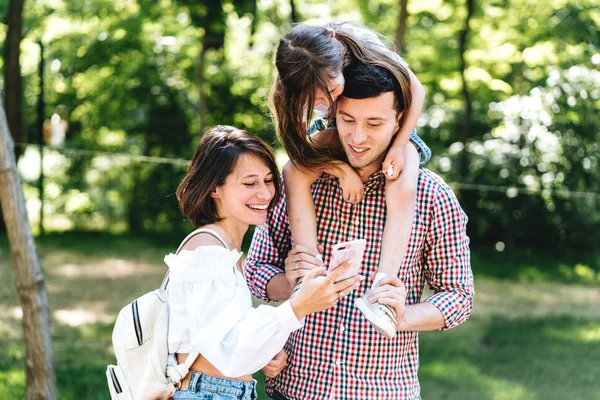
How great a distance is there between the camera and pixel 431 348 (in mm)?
6348

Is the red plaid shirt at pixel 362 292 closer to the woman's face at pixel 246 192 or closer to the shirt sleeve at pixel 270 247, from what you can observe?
the shirt sleeve at pixel 270 247

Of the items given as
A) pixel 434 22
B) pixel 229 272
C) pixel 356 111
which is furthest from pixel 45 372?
pixel 434 22

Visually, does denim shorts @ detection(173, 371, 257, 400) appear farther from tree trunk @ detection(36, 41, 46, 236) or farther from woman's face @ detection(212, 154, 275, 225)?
tree trunk @ detection(36, 41, 46, 236)

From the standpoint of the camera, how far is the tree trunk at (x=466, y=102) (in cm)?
957

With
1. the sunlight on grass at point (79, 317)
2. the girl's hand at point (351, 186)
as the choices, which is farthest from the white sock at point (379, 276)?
the sunlight on grass at point (79, 317)

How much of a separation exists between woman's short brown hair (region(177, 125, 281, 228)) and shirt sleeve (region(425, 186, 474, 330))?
445 millimetres

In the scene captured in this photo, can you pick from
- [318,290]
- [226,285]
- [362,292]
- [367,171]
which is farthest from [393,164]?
[226,285]

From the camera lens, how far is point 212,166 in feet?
6.91

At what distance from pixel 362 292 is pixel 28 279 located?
6.01 feet

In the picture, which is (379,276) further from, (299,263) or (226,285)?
(226,285)

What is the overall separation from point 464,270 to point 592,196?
27.0 ft

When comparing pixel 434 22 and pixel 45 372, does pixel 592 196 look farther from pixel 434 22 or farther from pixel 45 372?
pixel 45 372

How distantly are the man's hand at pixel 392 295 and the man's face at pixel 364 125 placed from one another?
32cm

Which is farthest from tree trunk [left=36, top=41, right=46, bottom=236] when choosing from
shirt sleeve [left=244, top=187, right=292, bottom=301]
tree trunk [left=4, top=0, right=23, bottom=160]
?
shirt sleeve [left=244, top=187, right=292, bottom=301]
